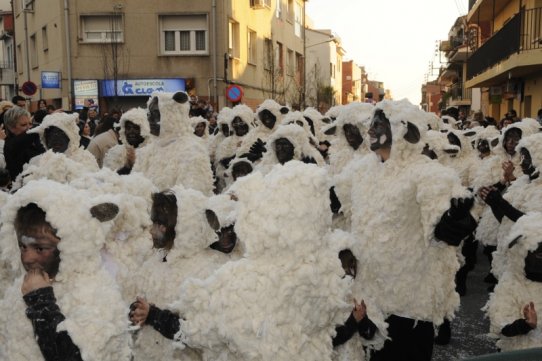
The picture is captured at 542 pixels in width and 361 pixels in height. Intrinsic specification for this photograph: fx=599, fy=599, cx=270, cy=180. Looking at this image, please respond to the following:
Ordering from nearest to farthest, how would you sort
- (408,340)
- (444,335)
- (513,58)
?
(408,340), (444,335), (513,58)

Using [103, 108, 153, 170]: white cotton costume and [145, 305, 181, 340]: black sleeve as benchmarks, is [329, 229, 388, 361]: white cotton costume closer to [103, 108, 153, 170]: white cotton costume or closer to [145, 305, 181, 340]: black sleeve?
[145, 305, 181, 340]: black sleeve

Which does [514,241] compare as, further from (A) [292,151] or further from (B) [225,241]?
(A) [292,151]

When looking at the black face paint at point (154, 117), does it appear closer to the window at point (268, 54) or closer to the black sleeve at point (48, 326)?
the black sleeve at point (48, 326)

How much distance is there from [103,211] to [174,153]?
3.44 meters

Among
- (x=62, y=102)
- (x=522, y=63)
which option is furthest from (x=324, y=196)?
(x=62, y=102)

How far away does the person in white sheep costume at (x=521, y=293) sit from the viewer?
13.2ft

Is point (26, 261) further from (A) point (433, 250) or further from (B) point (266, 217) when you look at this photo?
(A) point (433, 250)

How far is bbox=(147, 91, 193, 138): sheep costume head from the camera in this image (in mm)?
6297

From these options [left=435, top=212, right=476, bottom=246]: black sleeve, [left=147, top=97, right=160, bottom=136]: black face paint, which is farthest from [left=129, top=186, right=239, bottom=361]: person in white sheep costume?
[left=147, top=97, right=160, bottom=136]: black face paint

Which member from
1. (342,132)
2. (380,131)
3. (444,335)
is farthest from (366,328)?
(342,132)

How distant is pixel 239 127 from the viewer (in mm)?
9062

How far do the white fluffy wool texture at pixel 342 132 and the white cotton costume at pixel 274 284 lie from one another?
2.93 m

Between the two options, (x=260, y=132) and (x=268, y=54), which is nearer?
(x=260, y=132)

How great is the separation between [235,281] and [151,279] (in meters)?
0.81
